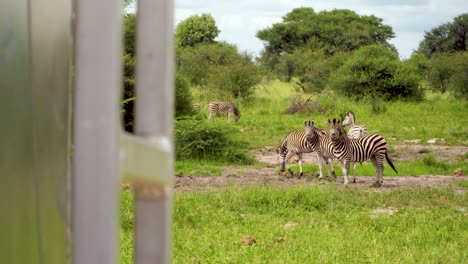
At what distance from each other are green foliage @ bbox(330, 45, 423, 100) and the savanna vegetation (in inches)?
0.8

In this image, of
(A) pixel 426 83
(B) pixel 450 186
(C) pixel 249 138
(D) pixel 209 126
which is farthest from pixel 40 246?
(A) pixel 426 83

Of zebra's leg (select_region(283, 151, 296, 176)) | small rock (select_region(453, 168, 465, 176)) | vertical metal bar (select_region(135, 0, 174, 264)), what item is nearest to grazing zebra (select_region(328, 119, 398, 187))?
zebra's leg (select_region(283, 151, 296, 176))

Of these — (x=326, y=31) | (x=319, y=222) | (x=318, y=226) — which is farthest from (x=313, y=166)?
(x=326, y=31)

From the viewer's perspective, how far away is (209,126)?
10.3 metres

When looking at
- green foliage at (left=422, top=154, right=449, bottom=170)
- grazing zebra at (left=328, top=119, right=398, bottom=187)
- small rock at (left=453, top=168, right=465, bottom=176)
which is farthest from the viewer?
green foliage at (left=422, top=154, right=449, bottom=170)

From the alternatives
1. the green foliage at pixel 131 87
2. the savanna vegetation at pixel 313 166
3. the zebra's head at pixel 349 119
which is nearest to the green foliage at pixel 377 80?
the savanna vegetation at pixel 313 166

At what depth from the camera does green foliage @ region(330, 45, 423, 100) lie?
19.0m

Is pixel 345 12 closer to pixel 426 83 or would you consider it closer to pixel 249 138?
pixel 426 83

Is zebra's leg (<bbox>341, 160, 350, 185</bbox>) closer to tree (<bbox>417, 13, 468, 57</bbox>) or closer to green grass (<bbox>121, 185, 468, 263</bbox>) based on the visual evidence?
green grass (<bbox>121, 185, 468, 263</bbox>)

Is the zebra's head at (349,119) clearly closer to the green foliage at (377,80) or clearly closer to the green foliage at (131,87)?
the green foliage at (131,87)

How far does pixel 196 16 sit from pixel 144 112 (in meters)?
33.2

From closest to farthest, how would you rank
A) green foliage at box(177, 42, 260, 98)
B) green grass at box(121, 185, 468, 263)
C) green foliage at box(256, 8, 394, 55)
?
green grass at box(121, 185, 468, 263), green foliage at box(177, 42, 260, 98), green foliage at box(256, 8, 394, 55)

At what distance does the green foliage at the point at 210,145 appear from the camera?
9922 millimetres

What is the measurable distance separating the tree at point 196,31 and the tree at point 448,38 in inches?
300
